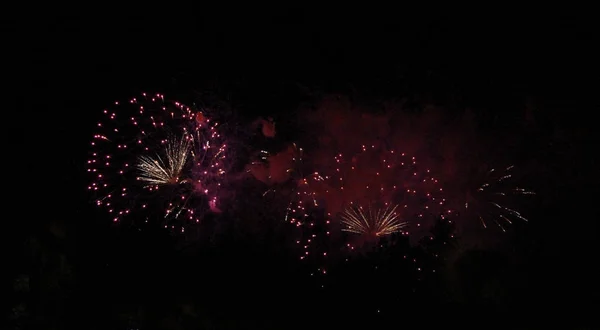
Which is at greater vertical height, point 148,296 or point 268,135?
point 268,135

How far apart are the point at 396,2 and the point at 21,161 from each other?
4.80 m

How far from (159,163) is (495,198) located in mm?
3852

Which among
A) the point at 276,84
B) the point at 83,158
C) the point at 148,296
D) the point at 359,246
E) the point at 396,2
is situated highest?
the point at 396,2

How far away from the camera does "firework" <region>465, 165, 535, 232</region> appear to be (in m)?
6.21

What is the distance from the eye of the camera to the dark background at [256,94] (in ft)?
19.5

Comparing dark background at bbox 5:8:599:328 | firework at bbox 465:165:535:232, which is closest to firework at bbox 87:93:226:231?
dark background at bbox 5:8:599:328

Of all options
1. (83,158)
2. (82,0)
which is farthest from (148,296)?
(82,0)

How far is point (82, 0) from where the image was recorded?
21.0 ft

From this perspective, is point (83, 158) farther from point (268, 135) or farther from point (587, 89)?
point (587, 89)

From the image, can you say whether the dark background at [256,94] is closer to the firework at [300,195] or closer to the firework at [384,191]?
the firework at [300,195]

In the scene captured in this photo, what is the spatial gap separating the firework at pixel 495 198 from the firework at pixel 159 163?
9.58 feet

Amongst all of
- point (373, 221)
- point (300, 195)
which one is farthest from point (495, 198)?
point (300, 195)

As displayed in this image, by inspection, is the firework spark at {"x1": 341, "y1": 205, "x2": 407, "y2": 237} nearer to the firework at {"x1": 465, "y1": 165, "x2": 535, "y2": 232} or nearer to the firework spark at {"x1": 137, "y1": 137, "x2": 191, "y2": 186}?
the firework at {"x1": 465, "y1": 165, "x2": 535, "y2": 232}

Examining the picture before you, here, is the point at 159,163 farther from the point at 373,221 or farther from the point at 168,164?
the point at 373,221
